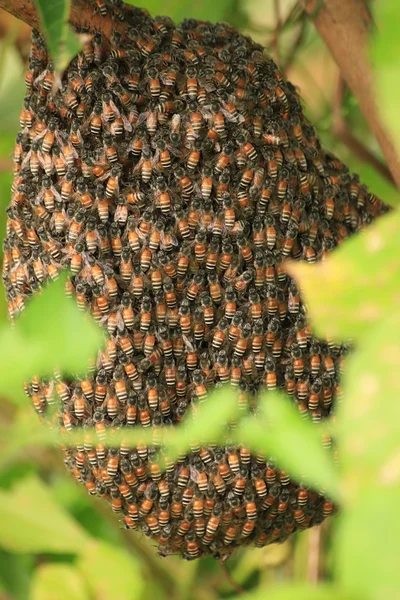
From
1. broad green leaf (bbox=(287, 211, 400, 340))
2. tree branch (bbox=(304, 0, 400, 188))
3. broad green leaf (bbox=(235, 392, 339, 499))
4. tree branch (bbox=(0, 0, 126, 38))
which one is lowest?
broad green leaf (bbox=(235, 392, 339, 499))

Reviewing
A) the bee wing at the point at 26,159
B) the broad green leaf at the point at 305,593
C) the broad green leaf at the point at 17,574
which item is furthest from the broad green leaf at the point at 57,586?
the broad green leaf at the point at 305,593

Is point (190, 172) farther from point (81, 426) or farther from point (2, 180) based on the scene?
point (2, 180)

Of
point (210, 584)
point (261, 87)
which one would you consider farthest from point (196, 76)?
point (210, 584)

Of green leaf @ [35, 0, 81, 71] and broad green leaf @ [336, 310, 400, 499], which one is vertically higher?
green leaf @ [35, 0, 81, 71]

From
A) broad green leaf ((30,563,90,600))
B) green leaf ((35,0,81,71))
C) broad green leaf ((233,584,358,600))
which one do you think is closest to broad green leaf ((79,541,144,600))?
broad green leaf ((30,563,90,600))

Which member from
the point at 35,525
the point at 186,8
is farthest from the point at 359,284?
the point at 35,525

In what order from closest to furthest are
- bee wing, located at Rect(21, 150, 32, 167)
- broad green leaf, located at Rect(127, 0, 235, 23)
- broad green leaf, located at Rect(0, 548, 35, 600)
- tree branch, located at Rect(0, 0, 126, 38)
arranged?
1. tree branch, located at Rect(0, 0, 126, 38)
2. bee wing, located at Rect(21, 150, 32, 167)
3. broad green leaf, located at Rect(127, 0, 235, 23)
4. broad green leaf, located at Rect(0, 548, 35, 600)

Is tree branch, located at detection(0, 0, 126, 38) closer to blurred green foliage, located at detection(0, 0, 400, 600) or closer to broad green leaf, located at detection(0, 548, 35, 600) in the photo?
blurred green foliage, located at detection(0, 0, 400, 600)
